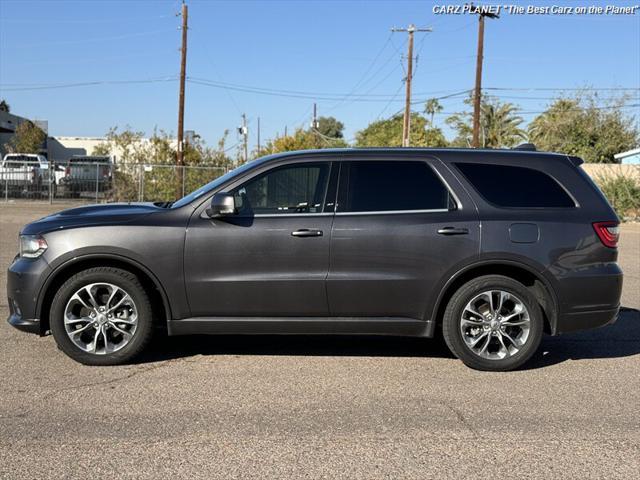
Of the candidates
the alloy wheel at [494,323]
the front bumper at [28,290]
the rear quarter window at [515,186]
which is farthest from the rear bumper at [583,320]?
the front bumper at [28,290]

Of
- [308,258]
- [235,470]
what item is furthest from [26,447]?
[308,258]

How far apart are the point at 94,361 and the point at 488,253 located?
3345mm

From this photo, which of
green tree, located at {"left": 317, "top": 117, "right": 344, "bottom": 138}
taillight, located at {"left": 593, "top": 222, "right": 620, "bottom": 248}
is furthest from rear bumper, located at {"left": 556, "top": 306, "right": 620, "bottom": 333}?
green tree, located at {"left": 317, "top": 117, "right": 344, "bottom": 138}

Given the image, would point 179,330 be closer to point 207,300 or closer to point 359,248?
point 207,300

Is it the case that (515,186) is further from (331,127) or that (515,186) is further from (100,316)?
(331,127)

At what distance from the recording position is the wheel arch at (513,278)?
5625 mm

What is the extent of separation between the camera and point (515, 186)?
5812 mm

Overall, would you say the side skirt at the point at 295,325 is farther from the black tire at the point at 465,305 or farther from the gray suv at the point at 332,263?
the black tire at the point at 465,305

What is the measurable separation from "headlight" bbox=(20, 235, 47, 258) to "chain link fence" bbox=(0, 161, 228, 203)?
66.4 ft

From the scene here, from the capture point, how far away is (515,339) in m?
5.73

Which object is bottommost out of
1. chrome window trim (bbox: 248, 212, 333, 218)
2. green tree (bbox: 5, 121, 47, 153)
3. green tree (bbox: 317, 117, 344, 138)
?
chrome window trim (bbox: 248, 212, 333, 218)

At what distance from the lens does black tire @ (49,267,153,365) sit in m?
5.53

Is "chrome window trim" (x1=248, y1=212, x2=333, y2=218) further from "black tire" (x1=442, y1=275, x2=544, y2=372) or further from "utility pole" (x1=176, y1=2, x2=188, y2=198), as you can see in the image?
"utility pole" (x1=176, y1=2, x2=188, y2=198)

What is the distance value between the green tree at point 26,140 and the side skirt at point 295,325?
154 ft
